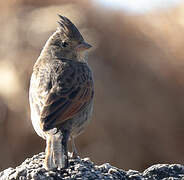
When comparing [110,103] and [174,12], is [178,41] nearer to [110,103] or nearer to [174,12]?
Result: [174,12]

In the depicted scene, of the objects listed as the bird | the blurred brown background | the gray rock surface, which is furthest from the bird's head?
the blurred brown background

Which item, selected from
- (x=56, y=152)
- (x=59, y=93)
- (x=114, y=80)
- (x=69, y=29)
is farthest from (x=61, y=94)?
(x=114, y=80)

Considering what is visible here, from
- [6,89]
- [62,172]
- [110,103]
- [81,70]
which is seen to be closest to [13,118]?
[6,89]

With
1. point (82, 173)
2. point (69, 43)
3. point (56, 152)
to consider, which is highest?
point (69, 43)

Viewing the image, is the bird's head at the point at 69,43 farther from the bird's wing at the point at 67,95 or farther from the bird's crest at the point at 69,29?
the bird's wing at the point at 67,95

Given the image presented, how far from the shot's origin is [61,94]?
7734 millimetres

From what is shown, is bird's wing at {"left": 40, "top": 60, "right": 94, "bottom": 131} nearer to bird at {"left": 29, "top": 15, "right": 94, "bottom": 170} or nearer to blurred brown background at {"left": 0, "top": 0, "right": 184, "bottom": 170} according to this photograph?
bird at {"left": 29, "top": 15, "right": 94, "bottom": 170}

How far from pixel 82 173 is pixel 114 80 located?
24.0 ft

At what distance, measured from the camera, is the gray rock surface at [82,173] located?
674 cm

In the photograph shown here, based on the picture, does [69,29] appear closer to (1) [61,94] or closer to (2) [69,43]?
(2) [69,43]

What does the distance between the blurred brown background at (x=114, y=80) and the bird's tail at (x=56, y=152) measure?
5860 mm

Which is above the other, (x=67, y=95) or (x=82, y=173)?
(x=67, y=95)

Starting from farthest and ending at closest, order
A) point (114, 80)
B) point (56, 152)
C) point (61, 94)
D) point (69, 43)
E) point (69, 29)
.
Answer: point (114, 80) → point (69, 43) → point (69, 29) → point (61, 94) → point (56, 152)

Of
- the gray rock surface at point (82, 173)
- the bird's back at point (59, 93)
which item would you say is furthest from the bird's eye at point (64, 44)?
the gray rock surface at point (82, 173)
